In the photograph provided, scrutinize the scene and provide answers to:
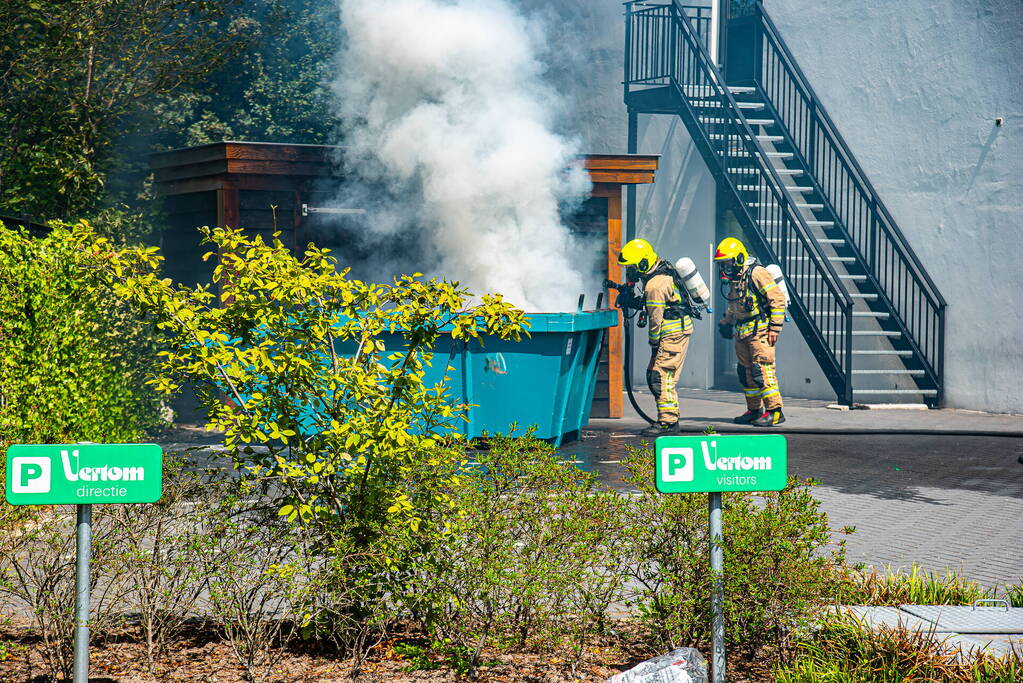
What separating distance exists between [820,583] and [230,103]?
16.4 metres

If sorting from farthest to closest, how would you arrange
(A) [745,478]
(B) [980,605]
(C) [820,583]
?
(B) [980,605] < (C) [820,583] < (A) [745,478]

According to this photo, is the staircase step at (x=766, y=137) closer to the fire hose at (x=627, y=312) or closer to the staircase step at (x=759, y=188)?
the staircase step at (x=759, y=188)

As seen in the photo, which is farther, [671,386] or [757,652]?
[671,386]

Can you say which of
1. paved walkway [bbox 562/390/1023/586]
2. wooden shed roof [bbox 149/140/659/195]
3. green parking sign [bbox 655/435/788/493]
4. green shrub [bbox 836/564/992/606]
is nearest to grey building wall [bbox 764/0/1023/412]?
paved walkway [bbox 562/390/1023/586]

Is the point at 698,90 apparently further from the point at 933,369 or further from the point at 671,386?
the point at 671,386

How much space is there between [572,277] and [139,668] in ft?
28.8

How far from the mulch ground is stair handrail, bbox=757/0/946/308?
12508mm

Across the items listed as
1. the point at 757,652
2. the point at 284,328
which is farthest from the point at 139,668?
the point at 757,652

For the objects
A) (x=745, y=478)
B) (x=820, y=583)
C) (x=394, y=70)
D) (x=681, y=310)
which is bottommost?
(x=820, y=583)

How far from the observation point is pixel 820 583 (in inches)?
177

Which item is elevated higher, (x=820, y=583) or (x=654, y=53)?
(x=654, y=53)

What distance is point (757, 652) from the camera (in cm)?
484

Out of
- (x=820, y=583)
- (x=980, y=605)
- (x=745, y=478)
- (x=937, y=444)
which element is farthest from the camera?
(x=937, y=444)

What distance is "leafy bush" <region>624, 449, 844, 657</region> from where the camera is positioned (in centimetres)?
448
